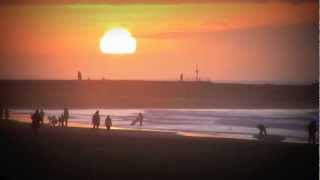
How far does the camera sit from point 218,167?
5570 millimetres

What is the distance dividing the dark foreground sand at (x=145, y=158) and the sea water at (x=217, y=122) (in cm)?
27

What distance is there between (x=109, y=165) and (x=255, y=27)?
80.9 inches

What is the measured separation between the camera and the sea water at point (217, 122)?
6.47m

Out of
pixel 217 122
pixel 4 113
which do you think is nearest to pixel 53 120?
pixel 4 113

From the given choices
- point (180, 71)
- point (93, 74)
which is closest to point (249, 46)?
point (180, 71)

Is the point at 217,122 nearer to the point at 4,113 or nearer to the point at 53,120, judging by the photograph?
the point at 53,120

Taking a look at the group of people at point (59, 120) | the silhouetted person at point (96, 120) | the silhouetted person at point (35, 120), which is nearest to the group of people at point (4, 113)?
the silhouetted person at point (35, 120)

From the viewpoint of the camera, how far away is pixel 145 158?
5754 millimetres

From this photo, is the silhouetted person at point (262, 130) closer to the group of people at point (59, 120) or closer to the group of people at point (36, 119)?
the group of people at point (59, 120)

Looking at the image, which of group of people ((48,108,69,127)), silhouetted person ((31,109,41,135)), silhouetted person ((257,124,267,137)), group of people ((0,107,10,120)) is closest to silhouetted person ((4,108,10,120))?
group of people ((0,107,10,120))

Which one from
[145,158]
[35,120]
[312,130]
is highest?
[35,120]

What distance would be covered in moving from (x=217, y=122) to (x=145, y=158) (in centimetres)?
271

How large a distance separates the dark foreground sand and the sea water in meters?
0.27

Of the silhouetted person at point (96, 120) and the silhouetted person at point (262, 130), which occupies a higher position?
the silhouetted person at point (96, 120)
